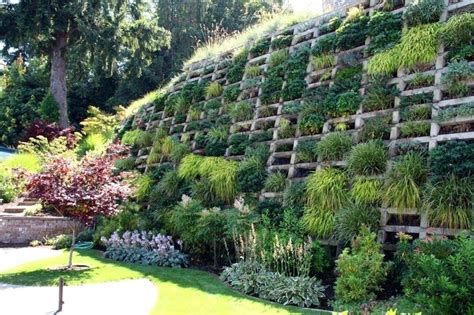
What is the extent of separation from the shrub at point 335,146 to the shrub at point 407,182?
3.47ft

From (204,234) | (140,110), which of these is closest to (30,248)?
(204,234)

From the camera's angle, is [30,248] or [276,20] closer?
[30,248]

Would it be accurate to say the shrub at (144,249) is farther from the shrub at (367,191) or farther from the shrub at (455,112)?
the shrub at (455,112)

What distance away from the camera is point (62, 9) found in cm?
1619

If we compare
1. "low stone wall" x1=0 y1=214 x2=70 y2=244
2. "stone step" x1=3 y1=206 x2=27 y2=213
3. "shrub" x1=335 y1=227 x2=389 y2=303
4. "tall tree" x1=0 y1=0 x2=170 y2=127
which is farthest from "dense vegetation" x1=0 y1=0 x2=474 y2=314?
"tall tree" x1=0 y1=0 x2=170 y2=127

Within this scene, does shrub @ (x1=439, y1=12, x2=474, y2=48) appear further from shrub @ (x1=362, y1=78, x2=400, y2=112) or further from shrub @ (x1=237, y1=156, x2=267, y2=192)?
shrub @ (x1=237, y1=156, x2=267, y2=192)

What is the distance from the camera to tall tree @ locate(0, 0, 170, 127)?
51.7 ft

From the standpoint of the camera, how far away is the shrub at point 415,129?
6055mm

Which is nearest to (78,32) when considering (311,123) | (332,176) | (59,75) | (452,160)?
(59,75)

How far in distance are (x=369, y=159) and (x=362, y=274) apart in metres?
1.79

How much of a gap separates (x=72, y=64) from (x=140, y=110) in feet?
28.3

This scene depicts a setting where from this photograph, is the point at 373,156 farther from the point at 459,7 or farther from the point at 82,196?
the point at 82,196

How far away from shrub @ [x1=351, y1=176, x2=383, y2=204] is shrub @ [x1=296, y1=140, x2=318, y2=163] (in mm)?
1200

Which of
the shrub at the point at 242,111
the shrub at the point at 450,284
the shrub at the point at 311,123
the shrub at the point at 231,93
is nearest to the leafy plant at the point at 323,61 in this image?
the shrub at the point at 311,123
